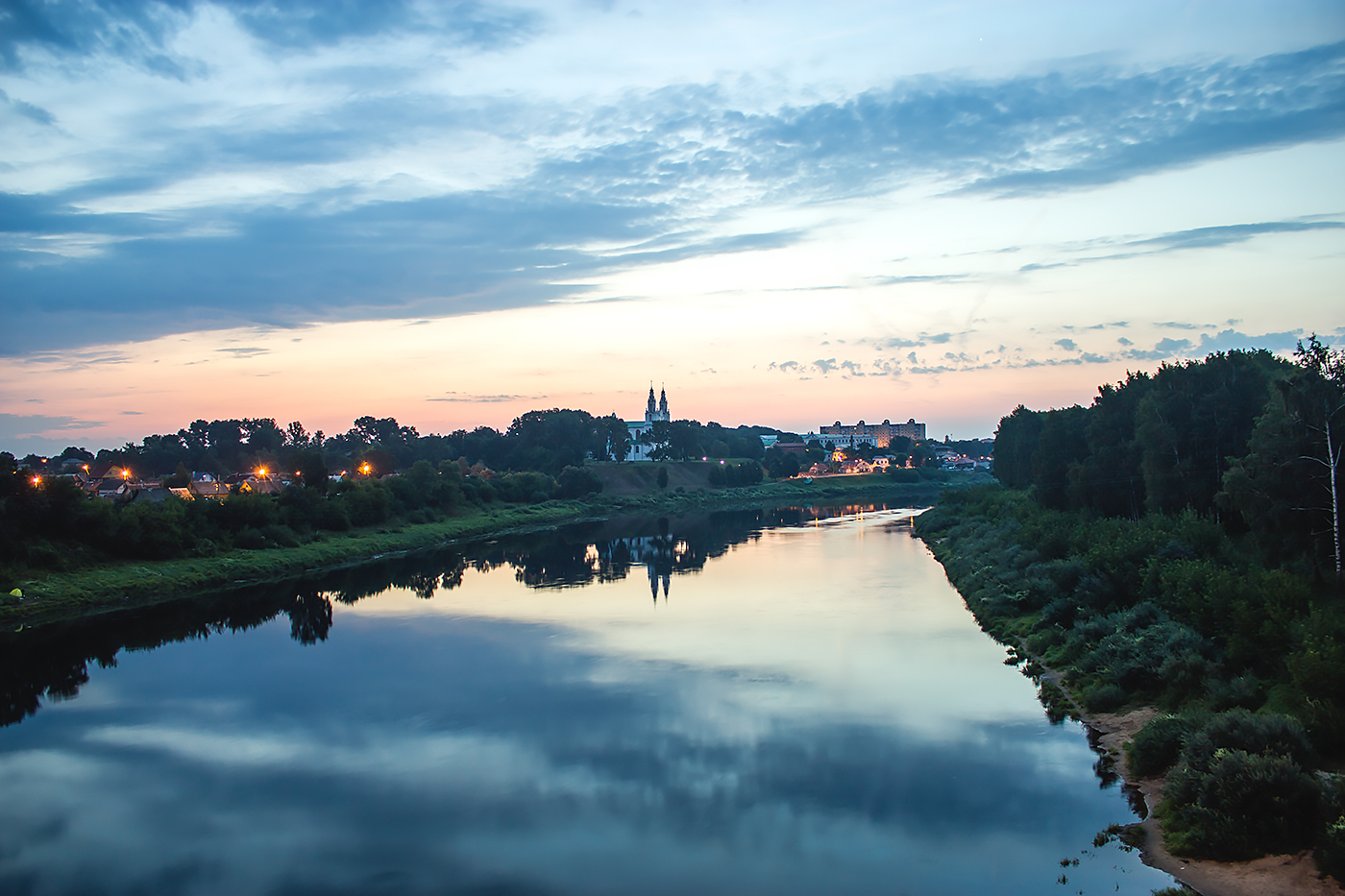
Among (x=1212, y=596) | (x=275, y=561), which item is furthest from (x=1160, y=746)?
(x=275, y=561)

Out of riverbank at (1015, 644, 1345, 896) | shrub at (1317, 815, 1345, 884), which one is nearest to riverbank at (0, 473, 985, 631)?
riverbank at (1015, 644, 1345, 896)

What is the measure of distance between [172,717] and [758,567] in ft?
91.0

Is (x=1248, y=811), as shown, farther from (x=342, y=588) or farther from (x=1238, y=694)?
(x=342, y=588)

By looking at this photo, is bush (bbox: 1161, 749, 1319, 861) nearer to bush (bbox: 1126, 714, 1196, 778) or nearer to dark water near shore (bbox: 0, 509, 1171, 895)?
dark water near shore (bbox: 0, 509, 1171, 895)

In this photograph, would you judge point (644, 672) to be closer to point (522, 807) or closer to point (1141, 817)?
point (522, 807)

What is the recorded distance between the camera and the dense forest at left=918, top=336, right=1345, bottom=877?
36.0 ft

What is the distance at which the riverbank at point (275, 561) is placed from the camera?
31203 mm

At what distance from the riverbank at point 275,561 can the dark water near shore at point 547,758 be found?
2.71 meters

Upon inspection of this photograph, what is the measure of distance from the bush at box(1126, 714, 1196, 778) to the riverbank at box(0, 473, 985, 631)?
31.1m

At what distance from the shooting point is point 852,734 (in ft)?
55.6

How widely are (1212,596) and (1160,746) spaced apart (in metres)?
4.41

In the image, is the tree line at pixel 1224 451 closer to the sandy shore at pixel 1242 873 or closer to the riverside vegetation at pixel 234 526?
the sandy shore at pixel 1242 873

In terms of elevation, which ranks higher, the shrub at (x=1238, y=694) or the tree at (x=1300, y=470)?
the tree at (x=1300, y=470)

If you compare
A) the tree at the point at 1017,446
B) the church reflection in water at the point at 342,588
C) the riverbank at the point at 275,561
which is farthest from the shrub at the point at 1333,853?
the tree at the point at 1017,446
